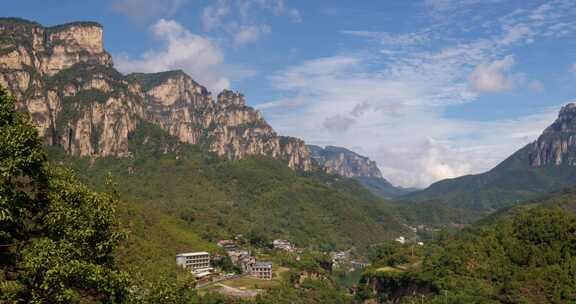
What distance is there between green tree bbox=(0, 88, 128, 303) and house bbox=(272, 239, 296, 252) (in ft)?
386

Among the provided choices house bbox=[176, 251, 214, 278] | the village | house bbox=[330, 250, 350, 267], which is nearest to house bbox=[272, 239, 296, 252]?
the village

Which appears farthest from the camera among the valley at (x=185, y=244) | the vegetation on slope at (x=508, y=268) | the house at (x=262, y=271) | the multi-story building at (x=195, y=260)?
the house at (x=262, y=271)

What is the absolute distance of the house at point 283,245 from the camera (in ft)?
452

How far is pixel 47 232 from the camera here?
19.7 meters

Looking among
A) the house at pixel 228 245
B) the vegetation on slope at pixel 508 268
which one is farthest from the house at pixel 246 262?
the vegetation on slope at pixel 508 268

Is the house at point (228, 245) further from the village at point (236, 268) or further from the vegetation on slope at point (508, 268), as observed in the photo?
the vegetation on slope at point (508, 268)

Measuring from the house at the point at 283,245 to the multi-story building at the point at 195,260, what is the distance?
3879cm

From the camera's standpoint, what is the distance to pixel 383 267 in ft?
342

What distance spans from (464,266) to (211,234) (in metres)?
65.7

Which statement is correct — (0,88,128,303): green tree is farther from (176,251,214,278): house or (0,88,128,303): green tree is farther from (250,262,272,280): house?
(250,262,272,280): house

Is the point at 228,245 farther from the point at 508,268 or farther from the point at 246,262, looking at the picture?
the point at 508,268

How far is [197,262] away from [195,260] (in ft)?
2.19

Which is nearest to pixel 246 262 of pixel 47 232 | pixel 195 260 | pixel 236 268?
pixel 236 268

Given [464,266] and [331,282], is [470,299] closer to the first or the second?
[464,266]
